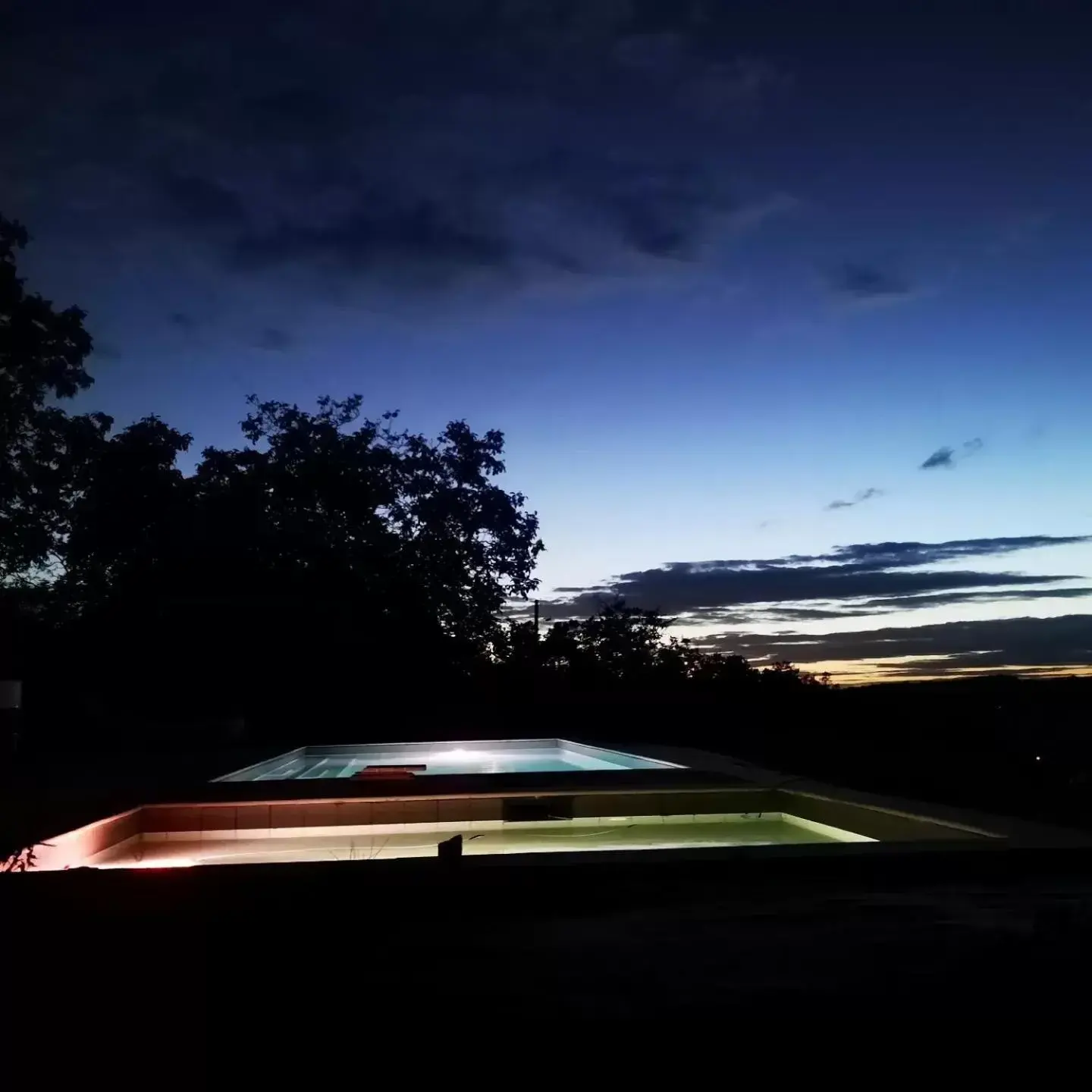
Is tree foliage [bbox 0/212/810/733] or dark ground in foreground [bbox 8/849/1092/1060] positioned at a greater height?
tree foliage [bbox 0/212/810/733]

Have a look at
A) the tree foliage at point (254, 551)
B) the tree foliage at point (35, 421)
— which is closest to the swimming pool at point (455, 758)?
the tree foliage at point (254, 551)

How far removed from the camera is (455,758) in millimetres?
15148

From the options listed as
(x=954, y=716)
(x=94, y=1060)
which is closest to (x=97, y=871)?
(x=94, y=1060)

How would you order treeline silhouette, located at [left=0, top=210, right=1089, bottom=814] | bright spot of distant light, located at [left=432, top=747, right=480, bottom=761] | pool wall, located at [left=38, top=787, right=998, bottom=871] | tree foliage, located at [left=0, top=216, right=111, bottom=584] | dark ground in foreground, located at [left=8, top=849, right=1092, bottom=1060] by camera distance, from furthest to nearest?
tree foliage, located at [left=0, top=216, right=111, bottom=584]
treeline silhouette, located at [left=0, top=210, right=1089, bottom=814]
bright spot of distant light, located at [left=432, top=747, right=480, bottom=761]
pool wall, located at [left=38, top=787, right=998, bottom=871]
dark ground in foreground, located at [left=8, top=849, right=1092, bottom=1060]

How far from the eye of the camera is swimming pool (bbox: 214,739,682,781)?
12.7 meters

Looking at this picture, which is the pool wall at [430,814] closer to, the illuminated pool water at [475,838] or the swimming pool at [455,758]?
the illuminated pool water at [475,838]

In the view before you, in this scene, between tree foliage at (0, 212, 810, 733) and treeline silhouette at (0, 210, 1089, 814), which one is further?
tree foliage at (0, 212, 810, 733)

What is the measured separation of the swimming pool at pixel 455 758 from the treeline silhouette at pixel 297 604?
7.68ft

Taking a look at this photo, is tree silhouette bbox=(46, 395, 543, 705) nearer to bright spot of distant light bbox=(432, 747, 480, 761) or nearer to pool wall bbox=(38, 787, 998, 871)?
bright spot of distant light bbox=(432, 747, 480, 761)

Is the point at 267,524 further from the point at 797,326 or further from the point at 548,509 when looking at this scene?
the point at 797,326

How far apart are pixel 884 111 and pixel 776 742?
415 inches

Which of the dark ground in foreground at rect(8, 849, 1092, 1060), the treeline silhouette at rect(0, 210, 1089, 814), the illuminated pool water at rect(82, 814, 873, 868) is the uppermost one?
the treeline silhouette at rect(0, 210, 1089, 814)

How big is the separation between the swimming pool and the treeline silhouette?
2.34 meters

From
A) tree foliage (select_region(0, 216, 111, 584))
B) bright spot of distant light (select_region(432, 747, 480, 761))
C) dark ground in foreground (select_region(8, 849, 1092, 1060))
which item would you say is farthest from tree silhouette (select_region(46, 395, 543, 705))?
dark ground in foreground (select_region(8, 849, 1092, 1060))
